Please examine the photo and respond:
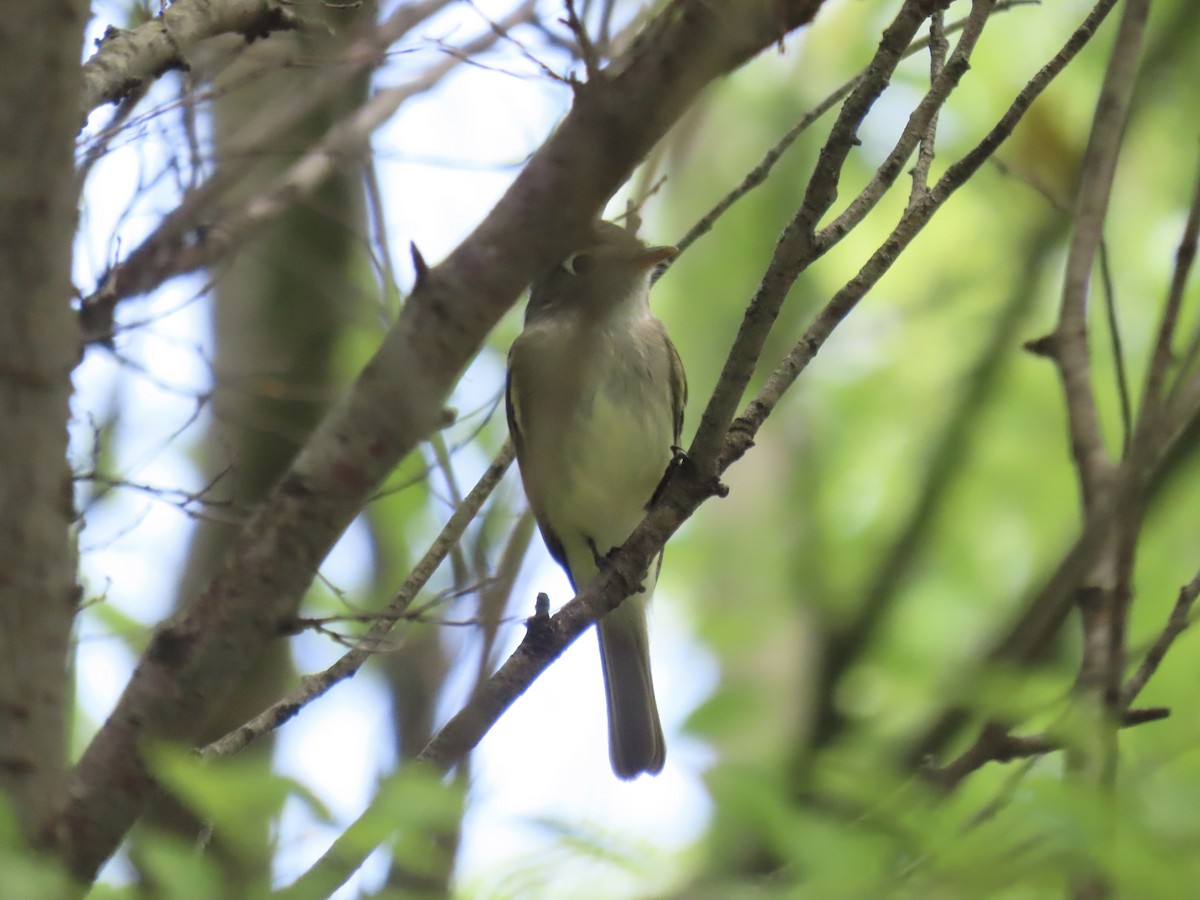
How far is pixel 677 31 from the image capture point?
2.03 m

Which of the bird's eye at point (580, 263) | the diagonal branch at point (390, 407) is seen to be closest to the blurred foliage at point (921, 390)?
the bird's eye at point (580, 263)

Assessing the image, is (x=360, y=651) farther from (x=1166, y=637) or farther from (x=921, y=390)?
(x=921, y=390)

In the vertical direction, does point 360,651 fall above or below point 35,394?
above

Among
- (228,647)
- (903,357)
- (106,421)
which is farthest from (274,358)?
(903,357)

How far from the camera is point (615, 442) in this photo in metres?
4.97

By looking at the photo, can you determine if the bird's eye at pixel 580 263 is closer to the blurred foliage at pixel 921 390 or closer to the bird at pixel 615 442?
the bird at pixel 615 442

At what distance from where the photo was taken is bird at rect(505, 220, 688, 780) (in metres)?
4.86

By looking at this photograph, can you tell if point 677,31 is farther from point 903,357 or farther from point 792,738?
point 903,357

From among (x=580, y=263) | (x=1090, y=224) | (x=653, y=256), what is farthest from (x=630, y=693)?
(x=1090, y=224)

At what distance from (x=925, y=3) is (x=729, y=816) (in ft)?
5.20

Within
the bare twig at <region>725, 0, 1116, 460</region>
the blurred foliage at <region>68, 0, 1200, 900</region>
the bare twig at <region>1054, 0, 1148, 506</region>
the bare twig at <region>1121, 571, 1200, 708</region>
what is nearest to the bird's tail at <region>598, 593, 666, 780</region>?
the blurred foliage at <region>68, 0, 1200, 900</region>

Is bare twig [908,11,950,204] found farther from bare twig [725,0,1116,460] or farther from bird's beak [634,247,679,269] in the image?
bird's beak [634,247,679,269]

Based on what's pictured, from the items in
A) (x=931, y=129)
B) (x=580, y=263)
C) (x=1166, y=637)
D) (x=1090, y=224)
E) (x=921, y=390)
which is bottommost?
(x=1166, y=637)

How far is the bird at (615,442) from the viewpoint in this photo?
4855 mm
